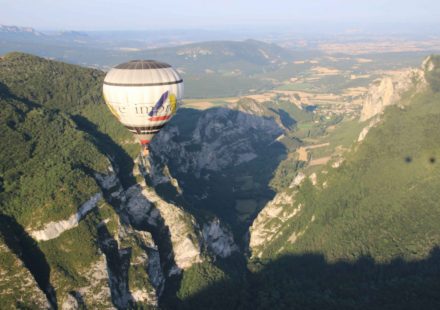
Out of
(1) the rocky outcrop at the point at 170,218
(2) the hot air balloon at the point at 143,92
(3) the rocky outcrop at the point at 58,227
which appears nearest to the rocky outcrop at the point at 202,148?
(1) the rocky outcrop at the point at 170,218

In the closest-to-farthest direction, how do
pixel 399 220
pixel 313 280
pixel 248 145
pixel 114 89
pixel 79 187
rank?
pixel 114 89
pixel 79 187
pixel 313 280
pixel 399 220
pixel 248 145

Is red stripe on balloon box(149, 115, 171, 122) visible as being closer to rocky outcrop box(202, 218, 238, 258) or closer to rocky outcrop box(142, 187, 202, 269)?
rocky outcrop box(142, 187, 202, 269)

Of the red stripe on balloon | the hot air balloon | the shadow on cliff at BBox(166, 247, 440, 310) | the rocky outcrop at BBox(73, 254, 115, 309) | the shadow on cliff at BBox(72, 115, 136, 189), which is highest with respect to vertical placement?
the hot air balloon

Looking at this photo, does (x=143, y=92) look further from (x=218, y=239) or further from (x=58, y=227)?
(x=218, y=239)

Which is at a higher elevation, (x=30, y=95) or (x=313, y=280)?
(x=30, y=95)

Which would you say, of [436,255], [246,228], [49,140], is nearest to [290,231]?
[246,228]

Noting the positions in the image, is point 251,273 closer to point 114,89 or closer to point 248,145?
point 114,89

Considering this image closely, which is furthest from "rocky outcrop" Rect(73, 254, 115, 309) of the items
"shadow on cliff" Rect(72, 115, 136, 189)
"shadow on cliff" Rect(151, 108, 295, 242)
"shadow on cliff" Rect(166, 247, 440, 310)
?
"shadow on cliff" Rect(151, 108, 295, 242)
